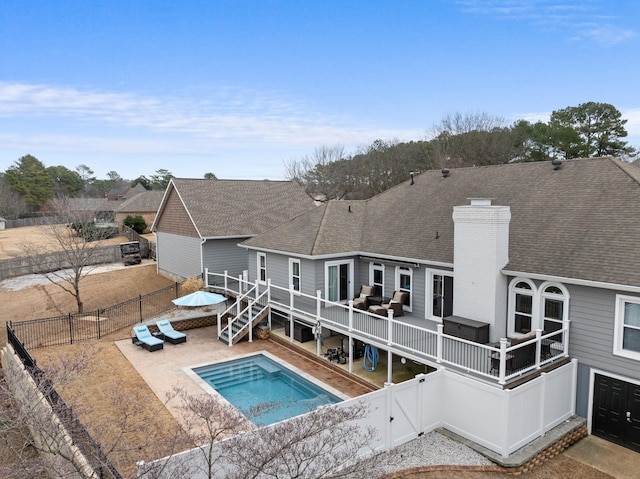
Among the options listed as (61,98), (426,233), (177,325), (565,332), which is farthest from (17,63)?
(565,332)

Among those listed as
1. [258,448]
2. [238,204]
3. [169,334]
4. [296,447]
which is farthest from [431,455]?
[238,204]

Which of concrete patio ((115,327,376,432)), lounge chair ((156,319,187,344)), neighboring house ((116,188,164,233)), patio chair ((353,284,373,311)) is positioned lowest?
concrete patio ((115,327,376,432))

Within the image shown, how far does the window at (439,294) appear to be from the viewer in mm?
14148

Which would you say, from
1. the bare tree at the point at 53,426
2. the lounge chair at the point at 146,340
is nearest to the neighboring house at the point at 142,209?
the lounge chair at the point at 146,340

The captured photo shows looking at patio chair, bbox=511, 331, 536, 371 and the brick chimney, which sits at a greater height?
the brick chimney

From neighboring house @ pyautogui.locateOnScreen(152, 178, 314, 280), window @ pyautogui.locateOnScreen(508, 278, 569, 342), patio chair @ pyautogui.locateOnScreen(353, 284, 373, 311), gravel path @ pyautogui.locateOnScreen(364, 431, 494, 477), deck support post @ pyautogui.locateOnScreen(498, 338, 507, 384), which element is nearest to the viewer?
gravel path @ pyautogui.locateOnScreen(364, 431, 494, 477)

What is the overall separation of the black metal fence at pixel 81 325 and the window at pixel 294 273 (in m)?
6.52

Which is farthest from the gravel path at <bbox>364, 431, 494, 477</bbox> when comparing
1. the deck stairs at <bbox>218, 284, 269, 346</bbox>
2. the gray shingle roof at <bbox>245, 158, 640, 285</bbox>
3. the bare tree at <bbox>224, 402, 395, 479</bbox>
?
the deck stairs at <bbox>218, 284, 269, 346</bbox>

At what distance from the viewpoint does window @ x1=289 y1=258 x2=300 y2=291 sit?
18.0 metres

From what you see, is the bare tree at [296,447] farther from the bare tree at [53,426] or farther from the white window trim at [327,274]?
the white window trim at [327,274]

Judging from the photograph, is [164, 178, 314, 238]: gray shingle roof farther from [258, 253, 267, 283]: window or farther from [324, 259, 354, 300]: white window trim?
[324, 259, 354, 300]: white window trim

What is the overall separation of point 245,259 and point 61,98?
784 inches

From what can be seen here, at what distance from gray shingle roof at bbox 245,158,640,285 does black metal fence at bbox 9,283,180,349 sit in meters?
6.53

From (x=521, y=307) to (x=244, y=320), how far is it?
10.7 metres
